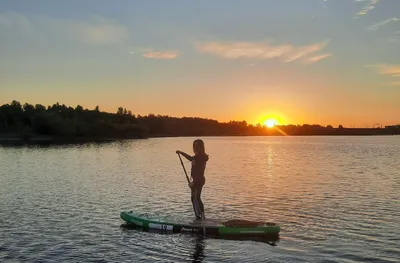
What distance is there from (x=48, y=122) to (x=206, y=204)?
141 meters

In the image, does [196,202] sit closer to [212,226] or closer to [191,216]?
[212,226]

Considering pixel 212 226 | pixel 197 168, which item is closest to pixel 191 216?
pixel 197 168

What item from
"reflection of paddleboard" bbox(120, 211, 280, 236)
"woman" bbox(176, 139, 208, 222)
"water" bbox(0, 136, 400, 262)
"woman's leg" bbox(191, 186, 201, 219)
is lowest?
"water" bbox(0, 136, 400, 262)

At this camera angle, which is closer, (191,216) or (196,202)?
(196,202)

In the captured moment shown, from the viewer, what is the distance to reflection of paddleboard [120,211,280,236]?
55.6 ft

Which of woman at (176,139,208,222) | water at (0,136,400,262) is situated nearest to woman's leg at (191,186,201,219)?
woman at (176,139,208,222)

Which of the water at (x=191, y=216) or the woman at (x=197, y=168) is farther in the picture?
the woman at (x=197, y=168)

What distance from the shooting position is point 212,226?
17188 mm

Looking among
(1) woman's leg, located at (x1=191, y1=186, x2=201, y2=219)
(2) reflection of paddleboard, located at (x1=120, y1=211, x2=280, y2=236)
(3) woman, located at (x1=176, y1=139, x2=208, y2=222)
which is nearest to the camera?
(2) reflection of paddleboard, located at (x1=120, y1=211, x2=280, y2=236)

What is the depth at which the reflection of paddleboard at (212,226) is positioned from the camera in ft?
55.6

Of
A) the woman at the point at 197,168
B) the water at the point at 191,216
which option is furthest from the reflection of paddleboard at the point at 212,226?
the woman at the point at 197,168

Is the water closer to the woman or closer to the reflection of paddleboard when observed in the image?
the reflection of paddleboard

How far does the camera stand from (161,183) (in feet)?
115

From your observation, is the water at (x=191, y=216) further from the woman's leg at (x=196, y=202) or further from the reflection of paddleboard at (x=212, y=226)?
the woman's leg at (x=196, y=202)
